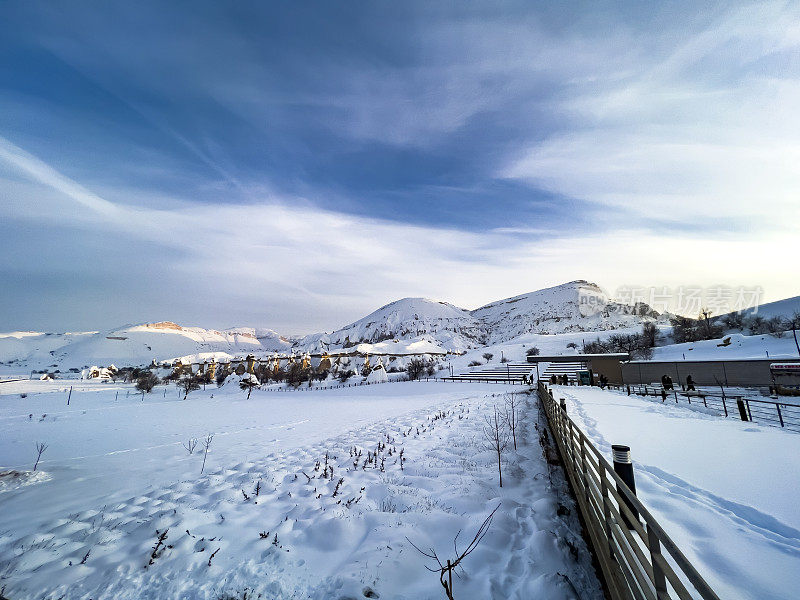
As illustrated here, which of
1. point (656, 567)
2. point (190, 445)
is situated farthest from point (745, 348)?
point (190, 445)

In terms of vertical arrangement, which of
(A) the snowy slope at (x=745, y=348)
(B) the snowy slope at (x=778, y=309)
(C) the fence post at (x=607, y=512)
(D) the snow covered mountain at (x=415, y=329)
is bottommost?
(C) the fence post at (x=607, y=512)

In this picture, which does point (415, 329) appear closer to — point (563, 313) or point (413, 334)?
point (413, 334)

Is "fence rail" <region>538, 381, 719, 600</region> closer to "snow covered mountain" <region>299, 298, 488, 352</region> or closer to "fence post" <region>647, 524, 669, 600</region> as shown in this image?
"fence post" <region>647, 524, 669, 600</region>

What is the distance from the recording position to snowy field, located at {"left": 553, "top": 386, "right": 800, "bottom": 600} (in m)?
3.10

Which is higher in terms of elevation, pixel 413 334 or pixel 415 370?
pixel 413 334

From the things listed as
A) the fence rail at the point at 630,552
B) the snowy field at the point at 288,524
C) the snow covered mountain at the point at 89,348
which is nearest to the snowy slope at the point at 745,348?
the snowy field at the point at 288,524

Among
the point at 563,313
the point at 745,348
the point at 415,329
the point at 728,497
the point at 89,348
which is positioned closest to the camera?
the point at 728,497

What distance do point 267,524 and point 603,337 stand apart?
3295 inches

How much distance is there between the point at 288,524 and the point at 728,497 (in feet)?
21.8

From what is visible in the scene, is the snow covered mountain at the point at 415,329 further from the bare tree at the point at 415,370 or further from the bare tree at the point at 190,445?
the bare tree at the point at 190,445

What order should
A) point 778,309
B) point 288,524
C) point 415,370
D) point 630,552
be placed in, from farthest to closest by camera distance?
point 778,309 → point 415,370 → point 288,524 → point 630,552

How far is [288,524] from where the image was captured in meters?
5.19

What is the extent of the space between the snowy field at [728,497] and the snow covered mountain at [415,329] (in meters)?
114

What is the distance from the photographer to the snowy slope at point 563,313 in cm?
11438
